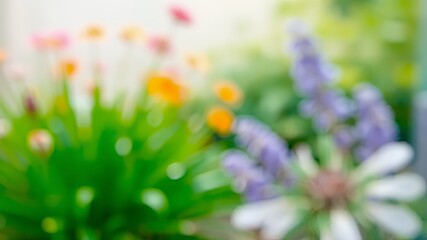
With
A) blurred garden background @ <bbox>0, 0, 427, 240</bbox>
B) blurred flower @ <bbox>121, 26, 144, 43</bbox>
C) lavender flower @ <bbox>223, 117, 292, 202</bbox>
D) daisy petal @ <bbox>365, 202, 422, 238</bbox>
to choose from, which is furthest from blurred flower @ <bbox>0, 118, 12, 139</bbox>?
daisy petal @ <bbox>365, 202, 422, 238</bbox>

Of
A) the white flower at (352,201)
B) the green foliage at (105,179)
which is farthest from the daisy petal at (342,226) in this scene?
the green foliage at (105,179)

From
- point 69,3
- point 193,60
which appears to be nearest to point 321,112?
point 193,60

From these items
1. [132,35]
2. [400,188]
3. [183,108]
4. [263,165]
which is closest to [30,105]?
[132,35]

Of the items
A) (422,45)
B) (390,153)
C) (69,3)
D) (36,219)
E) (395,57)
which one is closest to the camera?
(390,153)

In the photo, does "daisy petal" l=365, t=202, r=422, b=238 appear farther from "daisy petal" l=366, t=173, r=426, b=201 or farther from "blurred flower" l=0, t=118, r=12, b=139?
→ "blurred flower" l=0, t=118, r=12, b=139

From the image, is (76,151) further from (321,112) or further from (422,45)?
(422,45)

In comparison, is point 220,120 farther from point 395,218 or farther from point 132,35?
point 395,218
